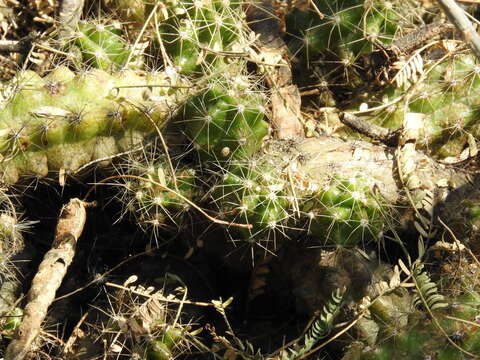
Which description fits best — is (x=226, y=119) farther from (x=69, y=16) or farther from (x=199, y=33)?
(x=69, y=16)

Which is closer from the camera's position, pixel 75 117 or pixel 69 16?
pixel 75 117

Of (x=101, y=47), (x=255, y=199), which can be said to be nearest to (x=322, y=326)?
(x=255, y=199)

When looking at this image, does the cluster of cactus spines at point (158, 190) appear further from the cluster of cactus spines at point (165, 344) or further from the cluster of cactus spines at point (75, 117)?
the cluster of cactus spines at point (165, 344)

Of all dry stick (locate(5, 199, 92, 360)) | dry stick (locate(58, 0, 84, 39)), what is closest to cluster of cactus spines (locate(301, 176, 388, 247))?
dry stick (locate(5, 199, 92, 360))

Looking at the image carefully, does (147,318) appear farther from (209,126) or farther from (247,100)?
(247,100)

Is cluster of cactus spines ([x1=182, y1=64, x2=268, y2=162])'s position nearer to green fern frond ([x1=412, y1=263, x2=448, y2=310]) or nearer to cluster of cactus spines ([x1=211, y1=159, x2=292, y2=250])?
cluster of cactus spines ([x1=211, y1=159, x2=292, y2=250])

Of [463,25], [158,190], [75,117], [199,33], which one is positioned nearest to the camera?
[463,25]

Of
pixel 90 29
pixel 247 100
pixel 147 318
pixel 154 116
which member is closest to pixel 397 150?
pixel 247 100
